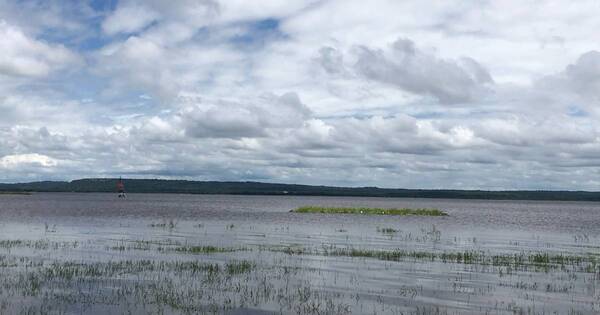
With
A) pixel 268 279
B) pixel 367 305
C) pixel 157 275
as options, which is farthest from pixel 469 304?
pixel 157 275

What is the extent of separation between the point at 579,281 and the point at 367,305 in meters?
14.2

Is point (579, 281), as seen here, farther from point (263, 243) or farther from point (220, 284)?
point (263, 243)

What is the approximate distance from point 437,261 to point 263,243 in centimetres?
1570

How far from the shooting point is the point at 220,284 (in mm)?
26312

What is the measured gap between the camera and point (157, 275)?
2862cm

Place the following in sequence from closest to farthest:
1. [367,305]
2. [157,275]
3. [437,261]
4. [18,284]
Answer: [367,305] < [18,284] < [157,275] < [437,261]

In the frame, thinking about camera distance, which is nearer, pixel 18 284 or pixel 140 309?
pixel 140 309

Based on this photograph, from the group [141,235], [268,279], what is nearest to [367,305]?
[268,279]

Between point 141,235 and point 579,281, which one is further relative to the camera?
point 141,235

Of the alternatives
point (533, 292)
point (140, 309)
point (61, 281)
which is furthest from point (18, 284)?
point (533, 292)

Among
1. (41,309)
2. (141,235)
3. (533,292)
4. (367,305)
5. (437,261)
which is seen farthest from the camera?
(141,235)

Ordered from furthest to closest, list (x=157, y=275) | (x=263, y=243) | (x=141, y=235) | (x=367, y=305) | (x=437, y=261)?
(x=141, y=235), (x=263, y=243), (x=437, y=261), (x=157, y=275), (x=367, y=305)

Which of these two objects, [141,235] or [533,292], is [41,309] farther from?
[141,235]

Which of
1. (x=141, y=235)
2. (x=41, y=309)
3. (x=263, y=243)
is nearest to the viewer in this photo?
(x=41, y=309)
